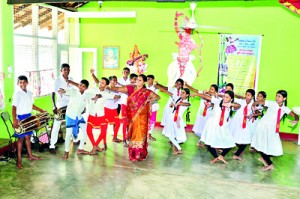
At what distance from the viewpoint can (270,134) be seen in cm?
571

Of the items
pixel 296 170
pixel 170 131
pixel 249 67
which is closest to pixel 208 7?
pixel 249 67

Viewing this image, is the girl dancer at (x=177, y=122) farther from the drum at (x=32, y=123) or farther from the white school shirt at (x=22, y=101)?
the white school shirt at (x=22, y=101)

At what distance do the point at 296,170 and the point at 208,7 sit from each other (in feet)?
14.3

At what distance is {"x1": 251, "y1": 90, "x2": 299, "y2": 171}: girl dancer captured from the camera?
5.66 metres

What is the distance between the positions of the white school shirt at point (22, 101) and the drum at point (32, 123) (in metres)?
0.15

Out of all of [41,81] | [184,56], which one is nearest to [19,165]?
[41,81]

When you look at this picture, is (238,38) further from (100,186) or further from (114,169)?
(100,186)

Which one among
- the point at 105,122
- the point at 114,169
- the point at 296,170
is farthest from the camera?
the point at 105,122

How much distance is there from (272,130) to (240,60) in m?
2.77

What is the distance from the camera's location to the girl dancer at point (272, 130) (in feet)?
18.6

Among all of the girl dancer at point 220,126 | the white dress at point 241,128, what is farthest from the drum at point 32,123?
the white dress at point 241,128

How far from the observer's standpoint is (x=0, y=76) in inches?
227

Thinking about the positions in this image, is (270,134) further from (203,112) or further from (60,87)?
(60,87)

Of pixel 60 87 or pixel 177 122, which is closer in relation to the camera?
pixel 177 122
